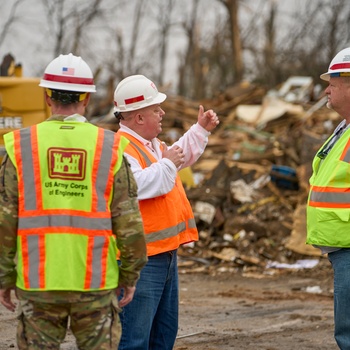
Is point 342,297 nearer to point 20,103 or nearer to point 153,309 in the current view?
point 153,309

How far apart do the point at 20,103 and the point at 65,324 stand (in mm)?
6958

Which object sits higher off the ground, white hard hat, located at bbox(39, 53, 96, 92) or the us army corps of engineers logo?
white hard hat, located at bbox(39, 53, 96, 92)

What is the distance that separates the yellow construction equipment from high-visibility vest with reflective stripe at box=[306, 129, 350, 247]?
604 cm

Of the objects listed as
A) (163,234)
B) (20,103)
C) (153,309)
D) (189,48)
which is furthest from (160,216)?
(189,48)

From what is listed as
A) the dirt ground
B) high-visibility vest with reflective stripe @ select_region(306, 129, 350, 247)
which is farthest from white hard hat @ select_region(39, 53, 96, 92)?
the dirt ground

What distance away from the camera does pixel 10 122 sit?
1018 centimetres

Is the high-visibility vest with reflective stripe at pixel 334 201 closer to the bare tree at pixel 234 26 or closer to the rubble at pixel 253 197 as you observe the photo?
the rubble at pixel 253 197

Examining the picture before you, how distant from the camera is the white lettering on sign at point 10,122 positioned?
1009cm

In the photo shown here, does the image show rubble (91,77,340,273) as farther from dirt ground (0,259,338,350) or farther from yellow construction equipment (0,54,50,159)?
yellow construction equipment (0,54,50,159)

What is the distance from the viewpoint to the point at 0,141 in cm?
959

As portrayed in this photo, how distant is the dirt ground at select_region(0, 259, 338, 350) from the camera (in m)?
6.86

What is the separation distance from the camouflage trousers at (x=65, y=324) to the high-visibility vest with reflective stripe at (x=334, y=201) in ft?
5.28

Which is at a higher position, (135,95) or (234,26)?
(135,95)

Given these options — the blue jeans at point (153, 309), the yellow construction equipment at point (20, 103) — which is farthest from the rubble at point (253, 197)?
the blue jeans at point (153, 309)
